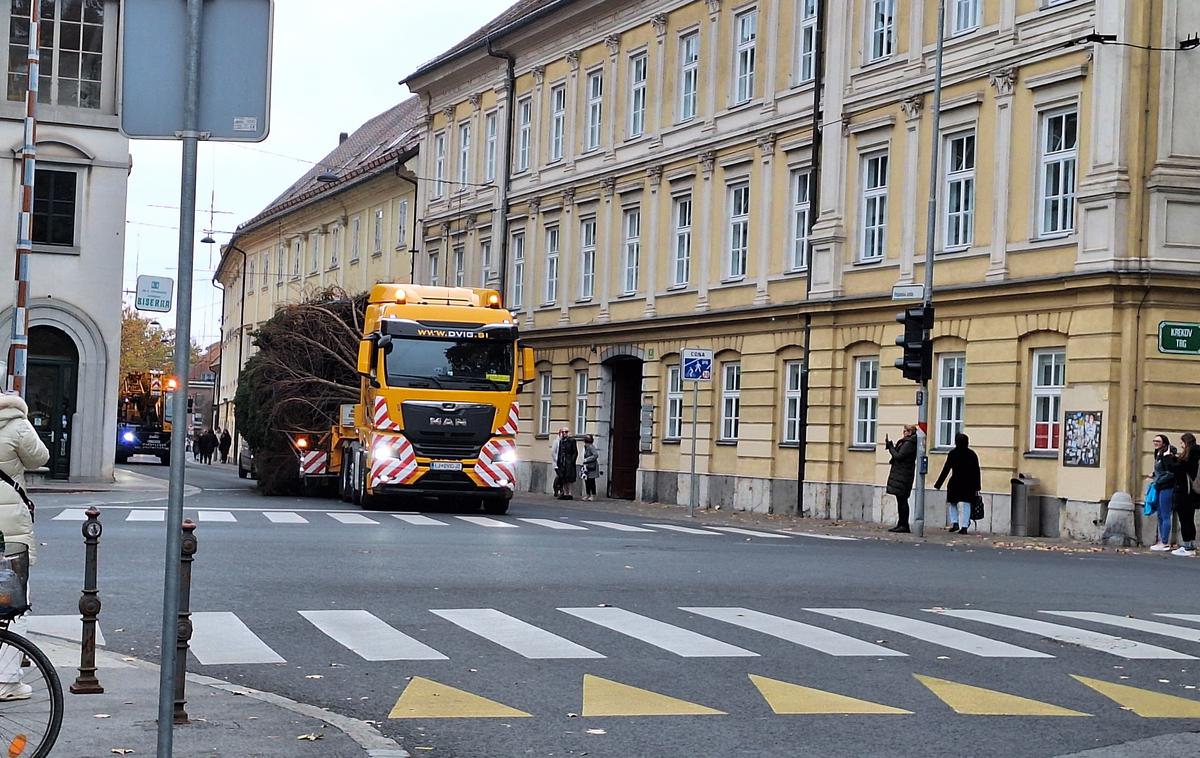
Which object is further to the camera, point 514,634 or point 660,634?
point 660,634

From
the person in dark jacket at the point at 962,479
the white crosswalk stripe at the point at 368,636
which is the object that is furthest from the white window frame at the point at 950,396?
the white crosswalk stripe at the point at 368,636

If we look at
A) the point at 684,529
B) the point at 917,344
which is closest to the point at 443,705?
the point at 684,529

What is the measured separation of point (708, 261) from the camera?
40.2 m

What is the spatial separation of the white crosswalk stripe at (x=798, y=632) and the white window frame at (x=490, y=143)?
39377mm

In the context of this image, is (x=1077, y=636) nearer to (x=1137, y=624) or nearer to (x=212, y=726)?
(x=1137, y=624)

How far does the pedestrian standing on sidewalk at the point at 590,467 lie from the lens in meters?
43.5

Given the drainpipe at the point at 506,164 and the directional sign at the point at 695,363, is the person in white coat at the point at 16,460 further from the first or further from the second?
the drainpipe at the point at 506,164

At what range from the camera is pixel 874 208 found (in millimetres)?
34250

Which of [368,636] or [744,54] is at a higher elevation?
[744,54]

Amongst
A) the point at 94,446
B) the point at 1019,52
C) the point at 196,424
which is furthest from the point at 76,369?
the point at 196,424

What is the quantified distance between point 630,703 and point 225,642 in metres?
3.40

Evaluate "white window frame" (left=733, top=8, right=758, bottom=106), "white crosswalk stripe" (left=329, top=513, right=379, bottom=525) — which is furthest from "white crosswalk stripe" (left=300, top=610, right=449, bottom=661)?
"white window frame" (left=733, top=8, right=758, bottom=106)

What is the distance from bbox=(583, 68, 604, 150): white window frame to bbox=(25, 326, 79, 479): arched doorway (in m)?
14.8

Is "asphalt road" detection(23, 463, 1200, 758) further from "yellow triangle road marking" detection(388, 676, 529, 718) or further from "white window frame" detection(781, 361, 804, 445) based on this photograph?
"white window frame" detection(781, 361, 804, 445)
